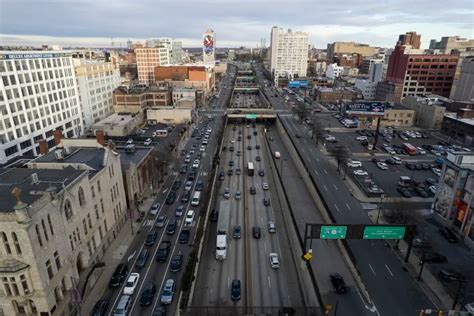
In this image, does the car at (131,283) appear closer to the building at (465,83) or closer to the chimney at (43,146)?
the chimney at (43,146)

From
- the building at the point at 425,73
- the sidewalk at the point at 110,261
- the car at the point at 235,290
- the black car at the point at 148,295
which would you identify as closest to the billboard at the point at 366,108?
the sidewalk at the point at 110,261

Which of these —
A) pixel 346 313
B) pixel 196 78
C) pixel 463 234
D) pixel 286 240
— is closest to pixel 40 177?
pixel 286 240

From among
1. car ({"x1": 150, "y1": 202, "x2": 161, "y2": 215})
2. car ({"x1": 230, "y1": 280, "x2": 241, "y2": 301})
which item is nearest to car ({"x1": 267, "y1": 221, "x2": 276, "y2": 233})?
car ({"x1": 230, "y1": 280, "x2": 241, "y2": 301})

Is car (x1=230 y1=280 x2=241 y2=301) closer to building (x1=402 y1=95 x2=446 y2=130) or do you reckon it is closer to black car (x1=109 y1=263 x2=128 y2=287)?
black car (x1=109 y1=263 x2=128 y2=287)

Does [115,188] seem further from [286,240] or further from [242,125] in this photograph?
[242,125]

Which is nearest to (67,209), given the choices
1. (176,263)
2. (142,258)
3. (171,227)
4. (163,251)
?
(142,258)

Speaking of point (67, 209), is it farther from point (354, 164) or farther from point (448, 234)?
point (354, 164)

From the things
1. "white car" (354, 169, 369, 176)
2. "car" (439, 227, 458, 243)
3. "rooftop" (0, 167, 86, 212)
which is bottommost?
"car" (439, 227, 458, 243)
